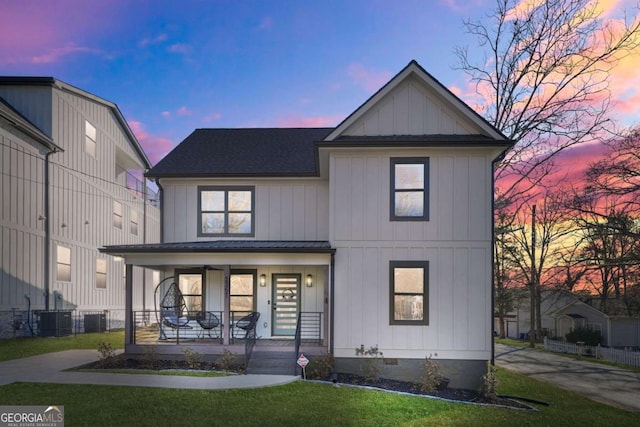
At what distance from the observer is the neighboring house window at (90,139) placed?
76.5 ft

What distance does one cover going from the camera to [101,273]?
24688 mm

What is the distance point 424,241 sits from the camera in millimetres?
12633

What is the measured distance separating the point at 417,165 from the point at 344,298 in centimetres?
411

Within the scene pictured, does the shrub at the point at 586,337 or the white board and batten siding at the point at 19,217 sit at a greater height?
the white board and batten siding at the point at 19,217

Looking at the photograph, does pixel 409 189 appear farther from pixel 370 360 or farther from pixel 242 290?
pixel 242 290

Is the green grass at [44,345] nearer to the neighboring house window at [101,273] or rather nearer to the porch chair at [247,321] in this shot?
the porch chair at [247,321]

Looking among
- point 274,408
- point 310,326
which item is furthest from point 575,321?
point 274,408

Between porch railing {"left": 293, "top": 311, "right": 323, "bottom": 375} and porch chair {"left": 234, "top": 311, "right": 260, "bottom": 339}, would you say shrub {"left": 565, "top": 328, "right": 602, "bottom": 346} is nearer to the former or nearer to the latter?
porch railing {"left": 293, "top": 311, "right": 323, "bottom": 375}

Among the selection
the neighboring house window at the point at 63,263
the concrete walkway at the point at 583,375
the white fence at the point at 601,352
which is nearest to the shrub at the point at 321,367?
the concrete walkway at the point at 583,375

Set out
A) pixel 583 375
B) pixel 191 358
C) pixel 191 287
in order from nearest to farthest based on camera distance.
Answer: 1. pixel 191 358
2. pixel 191 287
3. pixel 583 375

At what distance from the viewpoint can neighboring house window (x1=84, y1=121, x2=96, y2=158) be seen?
23.3 metres

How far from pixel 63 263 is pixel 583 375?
22.9 meters

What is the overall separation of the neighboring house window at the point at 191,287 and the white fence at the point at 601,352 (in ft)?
71.5

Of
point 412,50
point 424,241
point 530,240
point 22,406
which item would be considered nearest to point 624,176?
point 412,50
